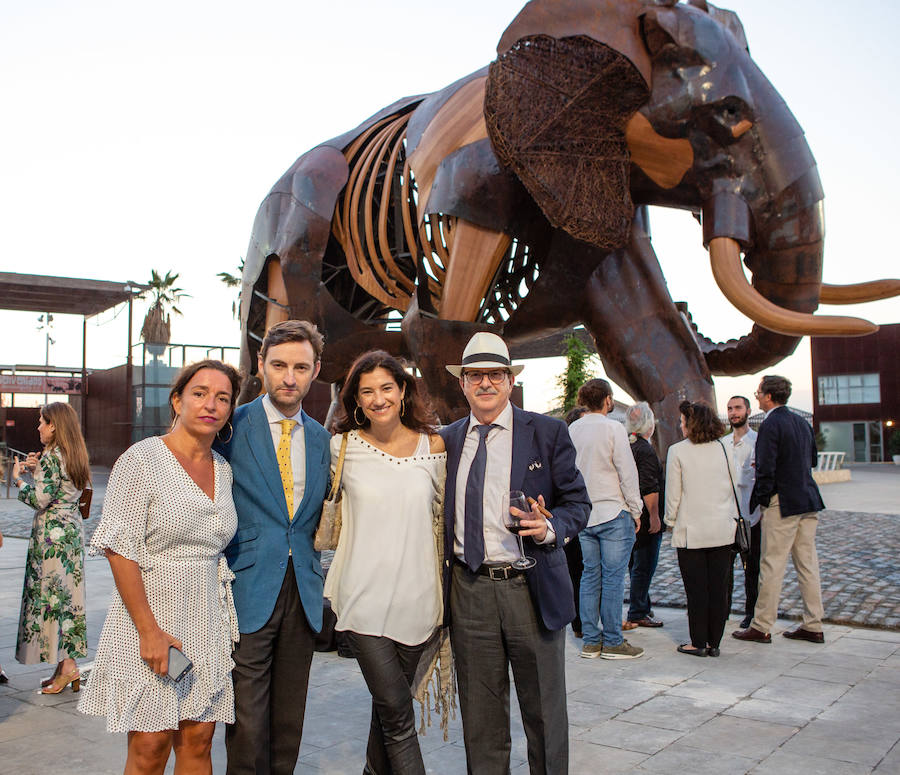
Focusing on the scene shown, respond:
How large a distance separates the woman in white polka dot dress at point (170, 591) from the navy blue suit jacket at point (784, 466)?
4.15m

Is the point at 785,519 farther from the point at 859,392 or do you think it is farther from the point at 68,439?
the point at 859,392

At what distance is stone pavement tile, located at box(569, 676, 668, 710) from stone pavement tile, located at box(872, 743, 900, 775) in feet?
3.91

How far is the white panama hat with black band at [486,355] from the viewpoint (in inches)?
124

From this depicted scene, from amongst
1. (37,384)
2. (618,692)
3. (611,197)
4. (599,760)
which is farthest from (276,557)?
(37,384)

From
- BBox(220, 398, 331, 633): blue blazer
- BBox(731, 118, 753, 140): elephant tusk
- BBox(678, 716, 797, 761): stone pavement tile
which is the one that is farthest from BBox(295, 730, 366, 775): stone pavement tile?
BBox(731, 118, 753, 140): elephant tusk

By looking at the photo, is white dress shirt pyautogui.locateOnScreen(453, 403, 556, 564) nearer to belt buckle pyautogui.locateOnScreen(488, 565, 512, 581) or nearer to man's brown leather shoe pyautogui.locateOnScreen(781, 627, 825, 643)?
belt buckle pyautogui.locateOnScreen(488, 565, 512, 581)

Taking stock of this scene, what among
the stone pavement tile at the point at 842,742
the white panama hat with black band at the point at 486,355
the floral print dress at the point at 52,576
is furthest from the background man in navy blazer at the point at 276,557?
the floral print dress at the point at 52,576

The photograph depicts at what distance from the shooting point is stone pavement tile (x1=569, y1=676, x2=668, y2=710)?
183 inches

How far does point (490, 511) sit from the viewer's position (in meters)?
3.08

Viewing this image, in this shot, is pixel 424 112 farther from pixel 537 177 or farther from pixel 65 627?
pixel 65 627

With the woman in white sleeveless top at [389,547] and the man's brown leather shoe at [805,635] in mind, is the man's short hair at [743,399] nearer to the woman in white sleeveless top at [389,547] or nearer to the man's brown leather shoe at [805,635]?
the man's brown leather shoe at [805,635]

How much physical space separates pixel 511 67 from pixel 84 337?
28.1m

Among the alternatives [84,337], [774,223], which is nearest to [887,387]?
[84,337]

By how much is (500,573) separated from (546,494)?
0.32 metres
